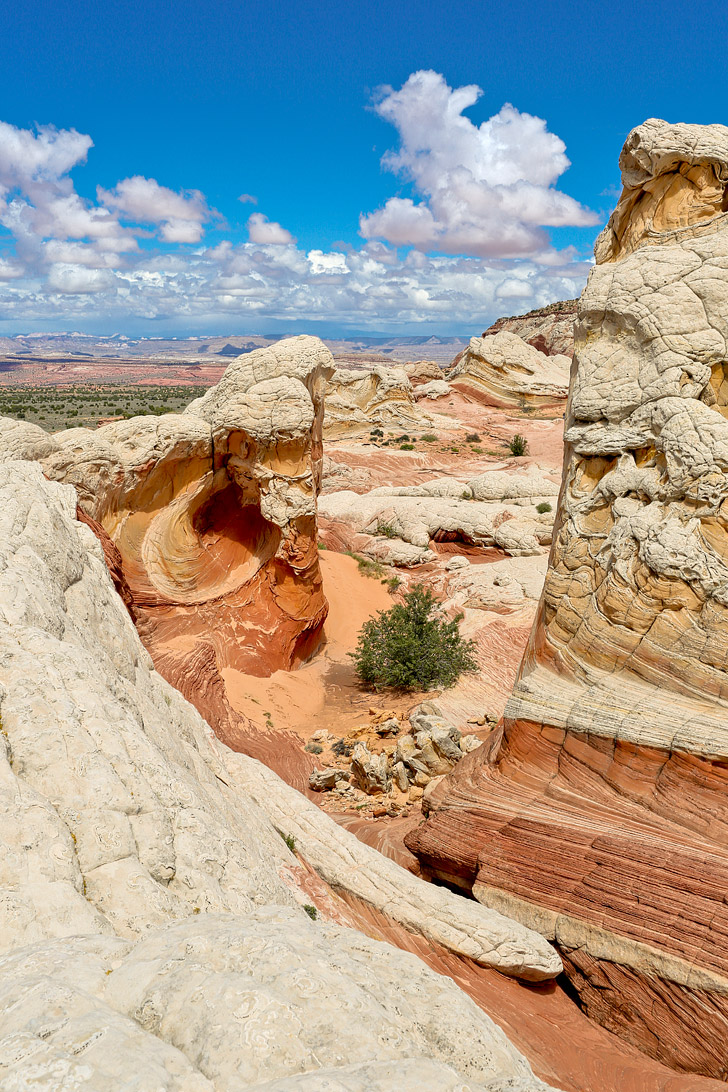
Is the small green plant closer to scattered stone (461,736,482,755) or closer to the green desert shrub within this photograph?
scattered stone (461,736,482,755)

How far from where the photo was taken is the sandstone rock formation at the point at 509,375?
4347 centimetres

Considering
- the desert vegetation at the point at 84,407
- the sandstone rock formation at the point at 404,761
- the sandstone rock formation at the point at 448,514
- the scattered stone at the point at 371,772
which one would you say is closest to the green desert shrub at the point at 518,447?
the sandstone rock formation at the point at 448,514

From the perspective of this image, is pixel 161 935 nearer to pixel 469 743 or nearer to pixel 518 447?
pixel 469 743

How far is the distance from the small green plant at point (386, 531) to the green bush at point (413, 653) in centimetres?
702

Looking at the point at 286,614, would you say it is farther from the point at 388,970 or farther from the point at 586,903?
the point at 388,970

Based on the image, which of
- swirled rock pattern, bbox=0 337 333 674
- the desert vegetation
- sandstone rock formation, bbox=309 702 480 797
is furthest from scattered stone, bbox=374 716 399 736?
the desert vegetation

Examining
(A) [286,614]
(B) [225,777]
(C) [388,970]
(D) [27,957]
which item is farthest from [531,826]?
(A) [286,614]

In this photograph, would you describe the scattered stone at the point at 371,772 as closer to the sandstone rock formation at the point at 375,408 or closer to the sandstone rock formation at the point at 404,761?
the sandstone rock formation at the point at 404,761

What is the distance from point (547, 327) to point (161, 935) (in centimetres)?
6726

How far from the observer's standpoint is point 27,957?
106 inches

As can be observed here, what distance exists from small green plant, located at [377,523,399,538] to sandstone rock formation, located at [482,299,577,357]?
1498 inches

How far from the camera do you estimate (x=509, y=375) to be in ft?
146

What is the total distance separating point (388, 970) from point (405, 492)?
73.2 feet

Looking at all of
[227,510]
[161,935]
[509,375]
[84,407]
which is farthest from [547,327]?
[161,935]
